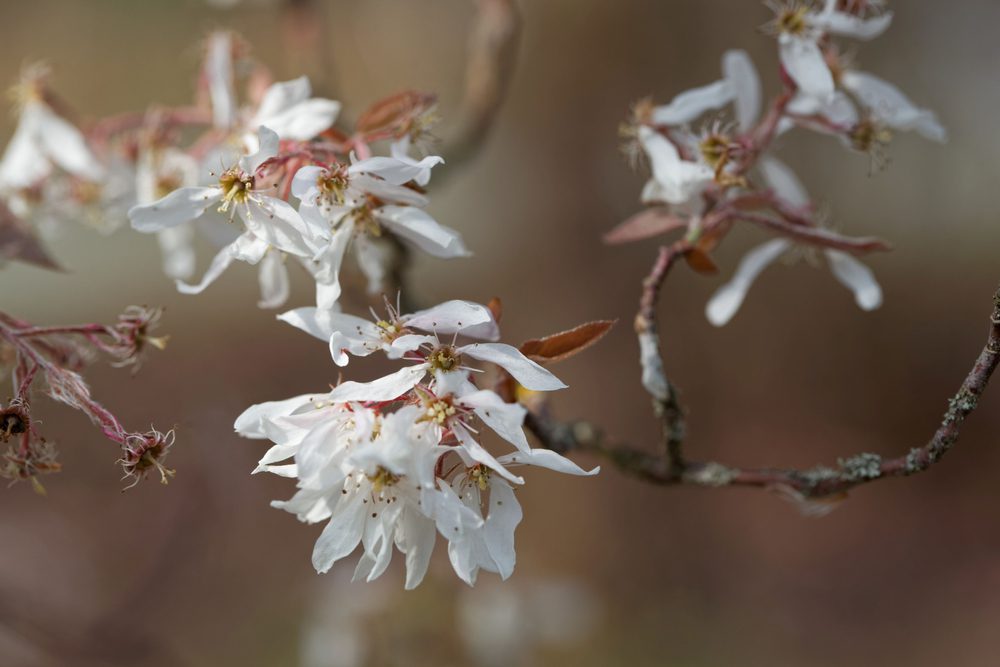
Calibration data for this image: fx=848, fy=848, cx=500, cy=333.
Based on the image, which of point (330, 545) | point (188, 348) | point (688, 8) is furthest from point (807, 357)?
point (330, 545)

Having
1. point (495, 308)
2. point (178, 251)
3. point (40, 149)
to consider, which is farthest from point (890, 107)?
point (40, 149)

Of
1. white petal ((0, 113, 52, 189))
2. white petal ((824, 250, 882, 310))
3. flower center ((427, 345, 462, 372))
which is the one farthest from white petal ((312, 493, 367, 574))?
white petal ((0, 113, 52, 189))

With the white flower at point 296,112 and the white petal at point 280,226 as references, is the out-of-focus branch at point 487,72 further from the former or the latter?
the white petal at point 280,226

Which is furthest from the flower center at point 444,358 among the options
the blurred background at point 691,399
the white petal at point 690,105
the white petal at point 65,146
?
the blurred background at point 691,399

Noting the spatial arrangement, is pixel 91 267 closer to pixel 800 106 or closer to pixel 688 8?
pixel 688 8

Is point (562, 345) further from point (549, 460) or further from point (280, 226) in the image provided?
point (280, 226)
